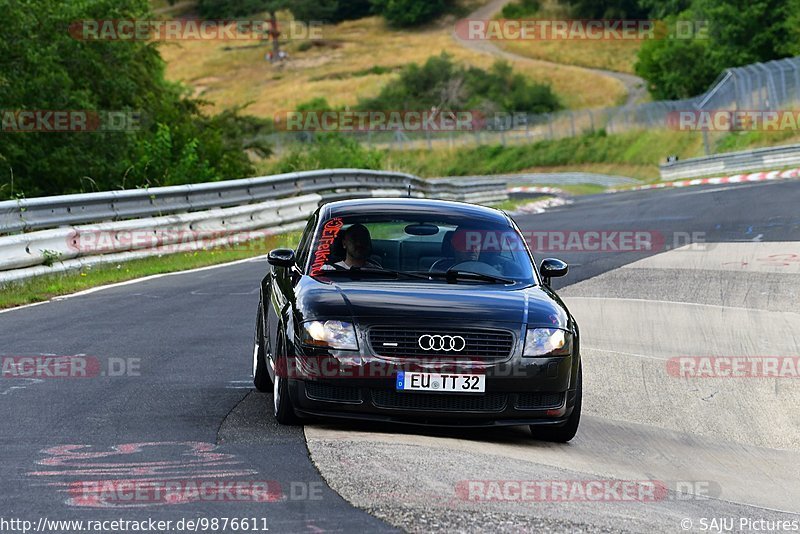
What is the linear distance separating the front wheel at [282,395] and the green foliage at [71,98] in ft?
62.8

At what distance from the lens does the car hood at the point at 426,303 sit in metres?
8.40

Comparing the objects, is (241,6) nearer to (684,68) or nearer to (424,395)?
(684,68)

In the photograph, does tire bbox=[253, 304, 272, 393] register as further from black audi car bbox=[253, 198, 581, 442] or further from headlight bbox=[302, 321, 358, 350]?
headlight bbox=[302, 321, 358, 350]

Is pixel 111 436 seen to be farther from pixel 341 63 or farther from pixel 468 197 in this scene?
pixel 341 63

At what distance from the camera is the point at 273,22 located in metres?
147

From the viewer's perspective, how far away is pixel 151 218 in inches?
803

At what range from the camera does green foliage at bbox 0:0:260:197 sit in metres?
28.4

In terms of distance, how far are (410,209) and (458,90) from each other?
107066 millimetres

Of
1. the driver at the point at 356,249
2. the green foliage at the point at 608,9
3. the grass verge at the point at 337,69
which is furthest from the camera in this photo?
the green foliage at the point at 608,9

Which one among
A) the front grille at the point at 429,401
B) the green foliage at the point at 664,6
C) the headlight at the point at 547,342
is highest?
the headlight at the point at 547,342

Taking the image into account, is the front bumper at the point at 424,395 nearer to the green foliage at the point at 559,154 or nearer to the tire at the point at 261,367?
the tire at the point at 261,367

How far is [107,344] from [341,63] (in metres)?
130

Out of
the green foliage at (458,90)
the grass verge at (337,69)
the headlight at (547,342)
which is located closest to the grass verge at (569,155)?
the green foliage at (458,90)

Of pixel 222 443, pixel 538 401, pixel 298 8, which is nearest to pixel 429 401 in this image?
pixel 538 401
